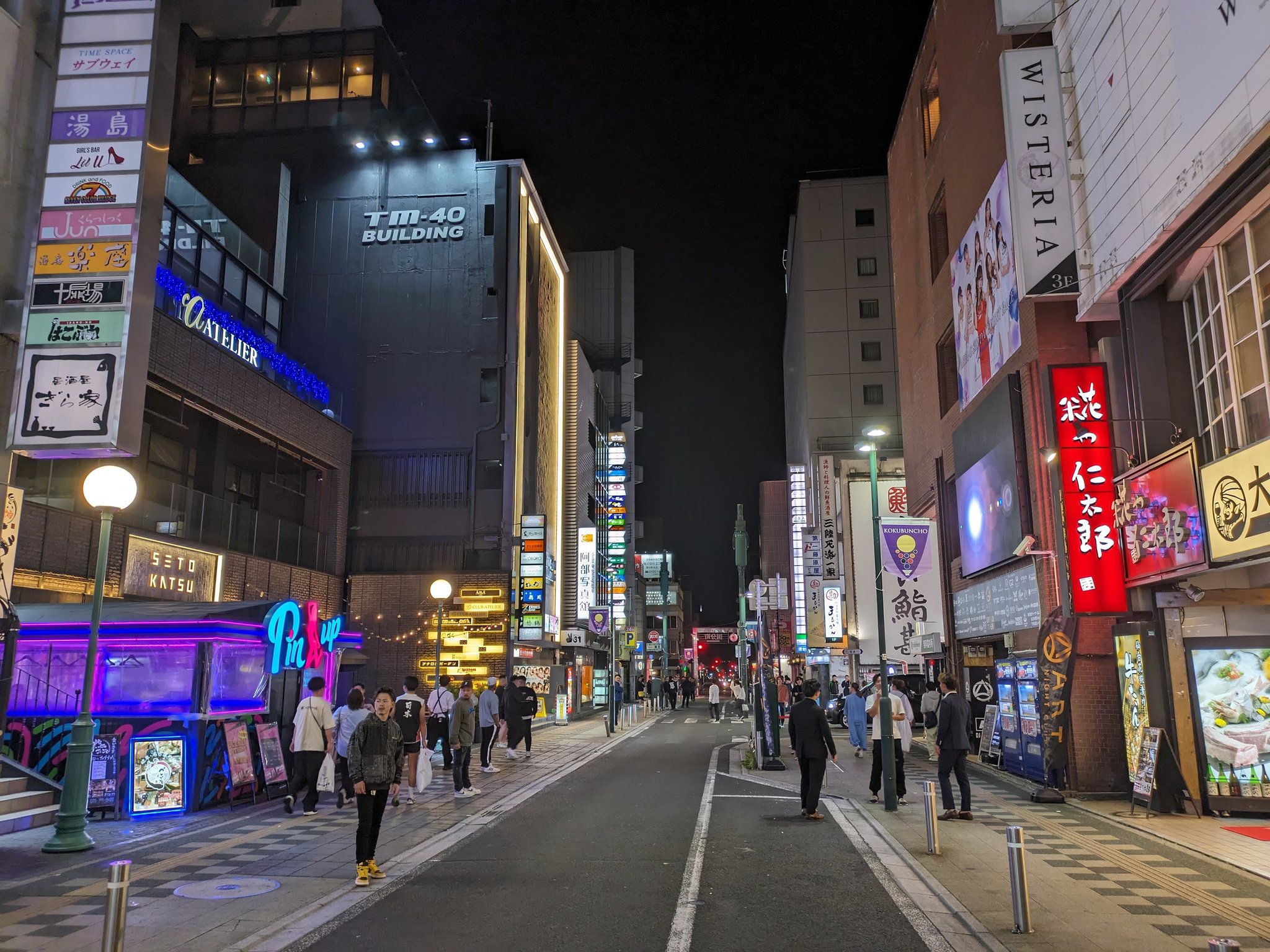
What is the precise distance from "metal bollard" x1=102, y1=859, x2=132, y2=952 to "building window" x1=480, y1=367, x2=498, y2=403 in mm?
33456

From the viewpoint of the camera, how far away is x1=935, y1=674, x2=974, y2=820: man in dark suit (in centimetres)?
1263

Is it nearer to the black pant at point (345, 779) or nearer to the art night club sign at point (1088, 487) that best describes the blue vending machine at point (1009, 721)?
the art night club sign at point (1088, 487)

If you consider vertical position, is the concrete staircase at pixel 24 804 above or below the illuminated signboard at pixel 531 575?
below

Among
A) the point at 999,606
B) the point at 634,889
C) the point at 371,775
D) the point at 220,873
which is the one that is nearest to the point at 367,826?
the point at 371,775

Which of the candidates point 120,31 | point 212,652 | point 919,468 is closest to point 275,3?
point 120,31

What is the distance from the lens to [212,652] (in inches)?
553

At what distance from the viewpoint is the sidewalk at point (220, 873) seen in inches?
283

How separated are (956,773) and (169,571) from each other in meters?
18.4

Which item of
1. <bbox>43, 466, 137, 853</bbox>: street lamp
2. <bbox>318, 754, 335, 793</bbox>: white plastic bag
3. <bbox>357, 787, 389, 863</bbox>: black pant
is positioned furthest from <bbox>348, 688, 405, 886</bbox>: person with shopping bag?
<bbox>318, 754, 335, 793</bbox>: white plastic bag

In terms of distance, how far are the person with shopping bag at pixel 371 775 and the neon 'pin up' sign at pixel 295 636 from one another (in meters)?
6.85

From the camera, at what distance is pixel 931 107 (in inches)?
1049

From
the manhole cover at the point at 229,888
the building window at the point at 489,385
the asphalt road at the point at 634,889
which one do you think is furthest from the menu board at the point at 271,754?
the building window at the point at 489,385

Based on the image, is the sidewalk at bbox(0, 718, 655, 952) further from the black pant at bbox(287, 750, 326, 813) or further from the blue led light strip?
the blue led light strip

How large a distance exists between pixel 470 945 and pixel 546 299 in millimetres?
42310
